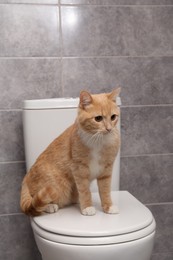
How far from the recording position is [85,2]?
60.9 inches

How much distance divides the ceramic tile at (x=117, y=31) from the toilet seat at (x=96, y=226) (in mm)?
817

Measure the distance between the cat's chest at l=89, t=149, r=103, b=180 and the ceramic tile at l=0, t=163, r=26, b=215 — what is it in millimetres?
578

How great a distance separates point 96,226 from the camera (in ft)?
3.17

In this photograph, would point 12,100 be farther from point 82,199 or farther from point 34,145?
point 82,199

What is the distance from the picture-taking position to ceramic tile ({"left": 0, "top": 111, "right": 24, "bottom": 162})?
1553 mm

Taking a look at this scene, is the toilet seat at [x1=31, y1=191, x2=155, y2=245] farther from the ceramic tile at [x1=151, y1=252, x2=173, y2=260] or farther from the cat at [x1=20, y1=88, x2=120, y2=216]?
the ceramic tile at [x1=151, y1=252, x2=173, y2=260]

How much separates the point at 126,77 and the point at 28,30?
53 cm

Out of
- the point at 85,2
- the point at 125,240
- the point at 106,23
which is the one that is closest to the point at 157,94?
the point at 106,23

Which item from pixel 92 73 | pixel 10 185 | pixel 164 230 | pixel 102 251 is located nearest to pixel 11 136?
pixel 10 185


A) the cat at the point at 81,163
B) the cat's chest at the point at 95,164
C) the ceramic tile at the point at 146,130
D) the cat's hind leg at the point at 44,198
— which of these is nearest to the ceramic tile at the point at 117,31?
the ceramic tile at the point at 146,130

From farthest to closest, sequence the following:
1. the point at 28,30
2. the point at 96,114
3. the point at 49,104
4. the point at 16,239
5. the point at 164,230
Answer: the point at 164,230 < the point at 16,239 < the point at 28,30 < the point at 49,104 < the point at 96,114

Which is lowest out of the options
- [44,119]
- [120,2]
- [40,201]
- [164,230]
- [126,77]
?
[164,230]

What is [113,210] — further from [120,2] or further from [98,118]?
[120,2]

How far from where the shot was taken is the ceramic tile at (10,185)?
5.20ft
